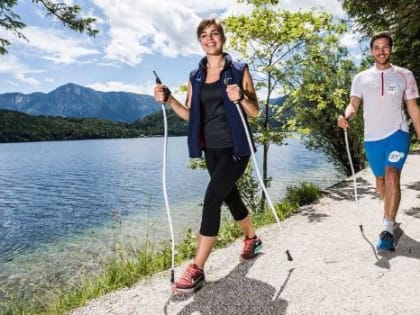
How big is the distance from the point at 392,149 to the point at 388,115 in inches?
16.8

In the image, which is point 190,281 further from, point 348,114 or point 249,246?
point 348,114

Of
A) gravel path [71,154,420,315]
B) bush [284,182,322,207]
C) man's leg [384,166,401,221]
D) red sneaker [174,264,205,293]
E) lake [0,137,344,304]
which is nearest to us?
gravel path [71,154,420,315]

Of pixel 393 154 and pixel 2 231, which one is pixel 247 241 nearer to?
pixel 393 154

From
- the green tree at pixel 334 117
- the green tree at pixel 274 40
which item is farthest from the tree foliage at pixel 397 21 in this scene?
the green tree at pixel 334 117

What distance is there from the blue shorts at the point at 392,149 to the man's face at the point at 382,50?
3.01 ft

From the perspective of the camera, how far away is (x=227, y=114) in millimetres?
3936

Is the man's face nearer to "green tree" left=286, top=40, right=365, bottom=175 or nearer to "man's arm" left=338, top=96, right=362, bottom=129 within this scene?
"man's arm" left=338, top=96, right=362, bottom=129

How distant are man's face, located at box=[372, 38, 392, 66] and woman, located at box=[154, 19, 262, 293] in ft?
6.39

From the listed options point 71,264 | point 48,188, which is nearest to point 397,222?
point 71,264

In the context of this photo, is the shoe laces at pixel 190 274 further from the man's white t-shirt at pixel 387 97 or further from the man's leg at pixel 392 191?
the man's white t-shirt at pixel 387 97

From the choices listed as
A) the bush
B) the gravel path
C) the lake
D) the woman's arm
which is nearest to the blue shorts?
the gravel path

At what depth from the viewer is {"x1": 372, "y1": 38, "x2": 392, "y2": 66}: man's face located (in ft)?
15.8

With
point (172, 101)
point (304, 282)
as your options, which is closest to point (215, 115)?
point (172, 101)

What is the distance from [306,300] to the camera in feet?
11.8
